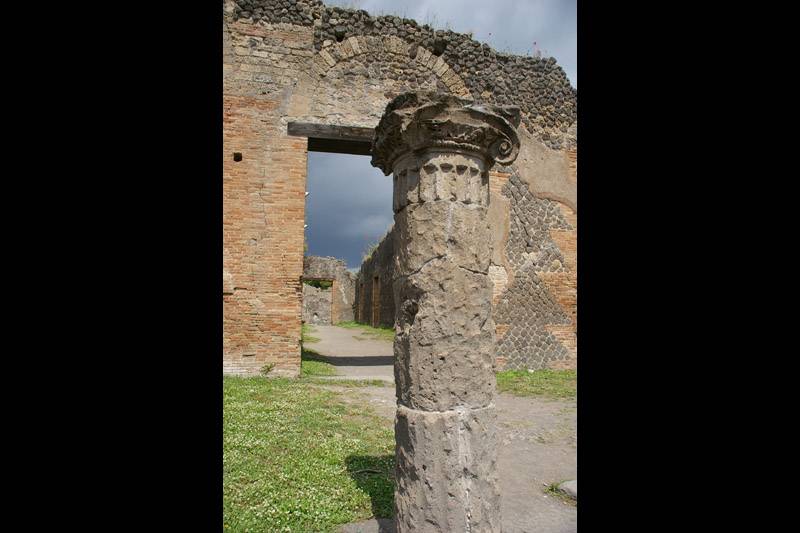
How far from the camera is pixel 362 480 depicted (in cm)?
361

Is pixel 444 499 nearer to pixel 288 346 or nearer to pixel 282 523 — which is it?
pixel 282 523

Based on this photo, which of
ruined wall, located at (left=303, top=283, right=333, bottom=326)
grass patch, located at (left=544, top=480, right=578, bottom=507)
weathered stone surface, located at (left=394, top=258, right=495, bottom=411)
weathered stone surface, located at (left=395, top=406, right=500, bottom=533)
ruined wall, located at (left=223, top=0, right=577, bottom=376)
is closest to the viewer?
weathered stone surface, located at (left=395, top=406, right=500, bottom=533)

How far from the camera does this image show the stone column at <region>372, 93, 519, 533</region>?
99.7 inches

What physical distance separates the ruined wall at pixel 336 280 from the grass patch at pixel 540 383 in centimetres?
1885

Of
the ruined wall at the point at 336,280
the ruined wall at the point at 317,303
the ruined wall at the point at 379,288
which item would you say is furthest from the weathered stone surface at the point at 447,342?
the ruined wall at the point at 317,303

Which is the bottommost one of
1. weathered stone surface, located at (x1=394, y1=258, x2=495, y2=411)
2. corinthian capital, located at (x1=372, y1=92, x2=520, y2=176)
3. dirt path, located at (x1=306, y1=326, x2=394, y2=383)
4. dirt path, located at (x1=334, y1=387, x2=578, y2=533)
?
dirt path, located at (x1=306, y1=326, x2=394, y2=383)

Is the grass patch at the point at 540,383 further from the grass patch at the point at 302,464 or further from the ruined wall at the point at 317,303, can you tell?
the ruined wall at the point at 317,303

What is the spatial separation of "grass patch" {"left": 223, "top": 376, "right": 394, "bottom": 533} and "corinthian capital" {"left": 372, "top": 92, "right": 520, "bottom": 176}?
7.21 ft

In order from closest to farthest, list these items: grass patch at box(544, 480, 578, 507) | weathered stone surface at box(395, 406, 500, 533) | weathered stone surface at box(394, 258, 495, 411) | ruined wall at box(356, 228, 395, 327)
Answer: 1. weathered stone surface at box(395, 406, 500, 533)
2. weathered stone surface at box(394, 258, 495, 411)
3. grass patch at box(544, 480, 578, 507)
4. ruined wall at box(356, 228, 395, 327)

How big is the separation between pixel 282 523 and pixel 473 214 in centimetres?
207

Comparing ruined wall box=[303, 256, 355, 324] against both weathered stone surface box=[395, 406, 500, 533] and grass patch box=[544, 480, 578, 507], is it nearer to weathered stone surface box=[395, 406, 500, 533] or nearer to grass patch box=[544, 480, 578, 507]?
grass patch box=[544, 480, 578, 507]

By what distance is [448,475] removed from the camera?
98.8 inches

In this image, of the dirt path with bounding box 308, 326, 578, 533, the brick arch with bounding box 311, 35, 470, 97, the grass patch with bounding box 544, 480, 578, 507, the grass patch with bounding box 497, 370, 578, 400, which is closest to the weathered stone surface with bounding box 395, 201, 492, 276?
the dirt path with bounding box 308, 326, 578, 533

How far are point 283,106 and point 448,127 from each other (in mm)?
6185
